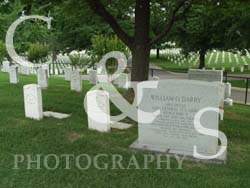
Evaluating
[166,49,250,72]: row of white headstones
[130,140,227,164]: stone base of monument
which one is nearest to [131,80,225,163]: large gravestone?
[130,140,227,164]: stone base of monument

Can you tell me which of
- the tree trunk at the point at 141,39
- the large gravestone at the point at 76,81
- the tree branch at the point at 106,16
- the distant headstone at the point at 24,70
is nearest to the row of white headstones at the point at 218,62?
the distant headstone at the point at 24,70

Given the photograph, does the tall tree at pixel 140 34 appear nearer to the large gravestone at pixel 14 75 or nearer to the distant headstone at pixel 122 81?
the distant headstone at pixel 122 81

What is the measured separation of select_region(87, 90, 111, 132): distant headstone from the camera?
18.6ft

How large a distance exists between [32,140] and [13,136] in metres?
0.47

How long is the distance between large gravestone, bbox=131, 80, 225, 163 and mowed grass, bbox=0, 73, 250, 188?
1.14ft

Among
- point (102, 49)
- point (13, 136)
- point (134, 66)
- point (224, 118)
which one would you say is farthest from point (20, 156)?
point (102, 49)

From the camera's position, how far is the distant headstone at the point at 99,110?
568 centimetres

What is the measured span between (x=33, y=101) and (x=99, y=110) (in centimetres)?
170

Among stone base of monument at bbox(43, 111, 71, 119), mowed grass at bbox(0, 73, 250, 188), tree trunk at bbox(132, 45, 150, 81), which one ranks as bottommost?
mowed grass at bbox(0, 73, 250, 188)

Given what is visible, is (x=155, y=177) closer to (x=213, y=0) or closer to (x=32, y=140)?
(x=32, y=140)

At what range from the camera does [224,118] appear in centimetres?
732

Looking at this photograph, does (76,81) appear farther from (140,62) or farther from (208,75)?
(208,75)

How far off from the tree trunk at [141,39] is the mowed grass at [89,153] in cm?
194

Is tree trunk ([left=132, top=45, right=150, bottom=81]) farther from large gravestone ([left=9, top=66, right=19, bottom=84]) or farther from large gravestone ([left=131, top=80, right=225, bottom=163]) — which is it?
large gravestone ([left=9, top=66, right=19, bottom=84])
